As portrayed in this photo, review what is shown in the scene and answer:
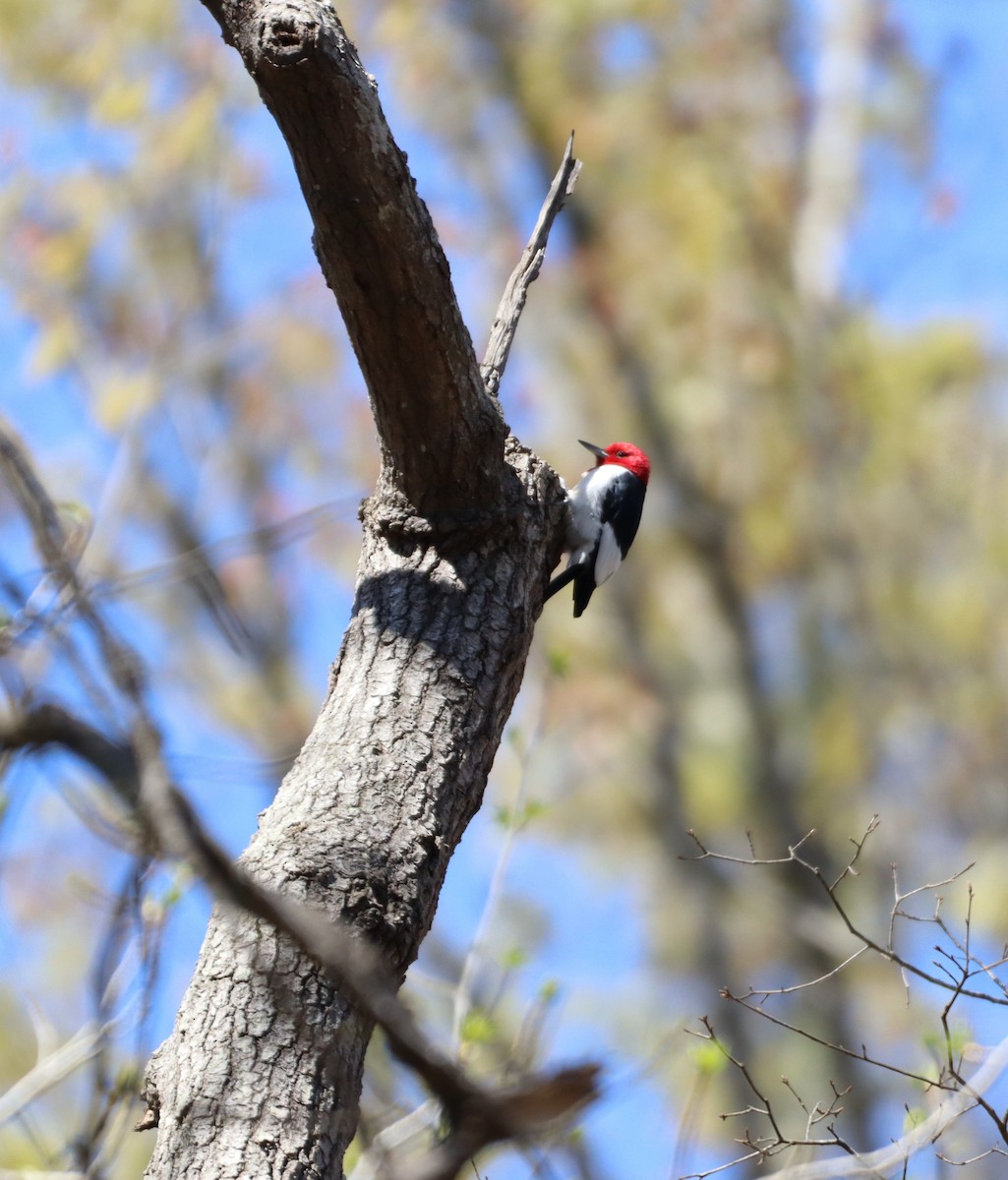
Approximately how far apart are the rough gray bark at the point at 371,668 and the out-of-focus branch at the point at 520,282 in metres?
0.40

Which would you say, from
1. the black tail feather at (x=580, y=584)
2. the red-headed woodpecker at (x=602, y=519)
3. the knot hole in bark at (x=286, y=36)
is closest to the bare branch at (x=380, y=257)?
the knot hole in bark at (x=286, y=36)

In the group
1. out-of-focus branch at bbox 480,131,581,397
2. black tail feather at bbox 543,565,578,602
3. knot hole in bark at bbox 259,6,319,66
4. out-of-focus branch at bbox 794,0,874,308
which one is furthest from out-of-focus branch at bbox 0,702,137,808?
out-of-focus branch at bbox 794,0,874,308

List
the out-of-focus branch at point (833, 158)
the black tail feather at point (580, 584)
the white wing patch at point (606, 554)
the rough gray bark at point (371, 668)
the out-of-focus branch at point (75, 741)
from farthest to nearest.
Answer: the out-of-focus branch at point (833, 158), the white wing patch at point (606, 554), the black tail feather at point (580, 584), the rough gray bark at point (371, 668), the out-of-focus branch at point (75, 741)

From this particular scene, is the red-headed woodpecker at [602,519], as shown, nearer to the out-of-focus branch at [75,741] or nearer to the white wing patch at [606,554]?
the white wing patch at [606,554]

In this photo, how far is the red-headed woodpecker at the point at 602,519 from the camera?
475 cm

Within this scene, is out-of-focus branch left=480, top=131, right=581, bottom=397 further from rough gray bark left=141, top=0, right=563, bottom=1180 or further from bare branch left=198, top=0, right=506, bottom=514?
bare branch left=198, top=0, right=506, bottom=514

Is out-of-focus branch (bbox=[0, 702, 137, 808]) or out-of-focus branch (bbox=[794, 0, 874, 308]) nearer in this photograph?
A: out-of-focus branch (bbox=[0, 702, 137, 808])

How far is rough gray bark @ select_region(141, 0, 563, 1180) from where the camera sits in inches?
81.7

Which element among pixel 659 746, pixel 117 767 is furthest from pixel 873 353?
pixel 117 767

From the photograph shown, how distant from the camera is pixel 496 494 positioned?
114 inches

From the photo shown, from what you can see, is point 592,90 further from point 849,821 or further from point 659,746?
point 849,821

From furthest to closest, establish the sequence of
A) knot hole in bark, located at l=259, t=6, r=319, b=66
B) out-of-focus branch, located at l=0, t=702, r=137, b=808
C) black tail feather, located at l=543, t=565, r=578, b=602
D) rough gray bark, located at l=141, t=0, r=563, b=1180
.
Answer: black tail feather, located at l=543, t=565, r=578, b=602 → knot hole in bark, located at l=259, t=6, r=319, b=66 → rough gray bark, located at l=141, t=0, r=563, b=1180 → out-of-focus branch, located at l=0, t=702, r=137, b=808

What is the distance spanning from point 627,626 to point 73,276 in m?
5.39

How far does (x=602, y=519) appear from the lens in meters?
5.47
